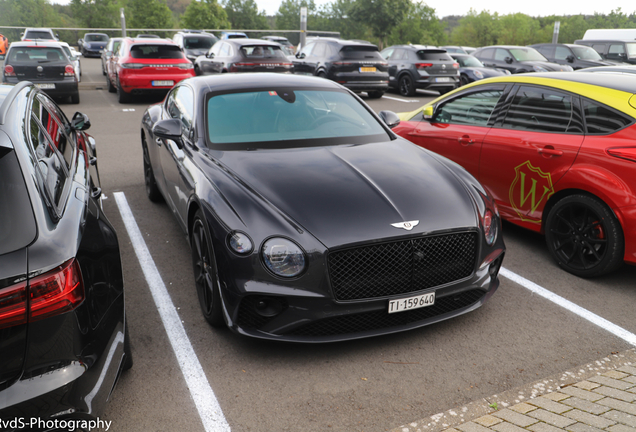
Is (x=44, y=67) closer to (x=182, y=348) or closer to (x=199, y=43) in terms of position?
(x=199, y=43)

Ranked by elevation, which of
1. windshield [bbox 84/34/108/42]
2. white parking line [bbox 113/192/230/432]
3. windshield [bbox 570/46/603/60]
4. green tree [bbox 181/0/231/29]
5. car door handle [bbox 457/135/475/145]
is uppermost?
green tree [bbox 181/0/231/29]

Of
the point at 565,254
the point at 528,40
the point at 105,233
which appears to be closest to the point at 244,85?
the point at 105,233

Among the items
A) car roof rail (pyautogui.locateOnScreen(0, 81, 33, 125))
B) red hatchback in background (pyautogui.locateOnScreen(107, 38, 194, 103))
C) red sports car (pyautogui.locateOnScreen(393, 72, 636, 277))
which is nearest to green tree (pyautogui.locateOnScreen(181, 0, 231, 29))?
red hatchback in background (pyautogui.locateOnScreen(107, 38, 194, 103))

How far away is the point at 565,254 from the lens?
4668mm

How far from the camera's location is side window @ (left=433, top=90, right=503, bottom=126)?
5512 mm

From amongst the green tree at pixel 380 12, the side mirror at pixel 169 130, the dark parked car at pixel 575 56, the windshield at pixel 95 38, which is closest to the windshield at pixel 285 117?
the side mirror at pixel 169 130

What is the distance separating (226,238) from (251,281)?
1.07 feet

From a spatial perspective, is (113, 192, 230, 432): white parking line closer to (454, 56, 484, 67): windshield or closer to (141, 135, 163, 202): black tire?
(141, 135, 163, 202): black tire

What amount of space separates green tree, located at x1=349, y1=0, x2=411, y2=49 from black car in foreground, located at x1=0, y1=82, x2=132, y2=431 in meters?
55.7

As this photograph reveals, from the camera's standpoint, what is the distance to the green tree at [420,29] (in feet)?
249

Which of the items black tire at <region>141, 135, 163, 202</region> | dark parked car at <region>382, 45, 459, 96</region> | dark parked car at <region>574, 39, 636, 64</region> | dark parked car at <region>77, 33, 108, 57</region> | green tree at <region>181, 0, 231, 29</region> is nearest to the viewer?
black tire at <region>141, 135, 163, 202</region>

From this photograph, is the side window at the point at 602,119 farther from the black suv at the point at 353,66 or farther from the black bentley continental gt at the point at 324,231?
the black suv at the point at 353,66

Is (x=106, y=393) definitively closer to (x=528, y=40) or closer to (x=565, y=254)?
(x=565, y=254)

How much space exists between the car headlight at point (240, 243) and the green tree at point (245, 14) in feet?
271
